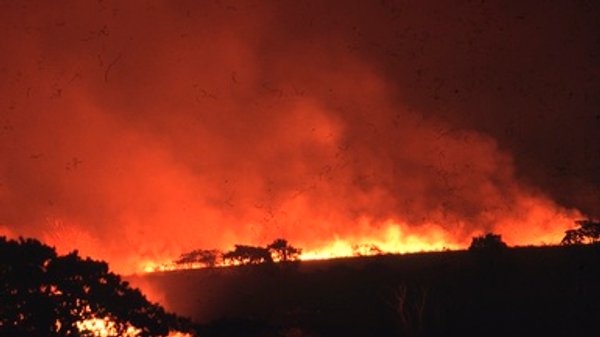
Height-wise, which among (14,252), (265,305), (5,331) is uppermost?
(265,305)

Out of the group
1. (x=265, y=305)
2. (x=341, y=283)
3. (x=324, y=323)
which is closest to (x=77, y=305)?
(x=324, y=323)

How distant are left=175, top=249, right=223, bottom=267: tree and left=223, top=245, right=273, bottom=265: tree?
21.4 m

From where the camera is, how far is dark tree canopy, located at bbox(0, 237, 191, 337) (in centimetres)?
1631

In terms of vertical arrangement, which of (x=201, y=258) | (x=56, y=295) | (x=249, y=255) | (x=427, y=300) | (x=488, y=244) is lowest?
(x=56, y=295)

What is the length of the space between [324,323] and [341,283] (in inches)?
709

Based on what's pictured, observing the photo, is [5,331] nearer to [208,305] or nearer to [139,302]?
[139,302]

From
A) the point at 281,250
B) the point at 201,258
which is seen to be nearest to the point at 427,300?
the point at 281,250

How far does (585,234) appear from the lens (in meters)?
68.5

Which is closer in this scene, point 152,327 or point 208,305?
point 152,327

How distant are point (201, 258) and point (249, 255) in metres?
40.1

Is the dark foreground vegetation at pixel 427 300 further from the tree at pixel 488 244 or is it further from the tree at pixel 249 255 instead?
the tree at pixel 249 255

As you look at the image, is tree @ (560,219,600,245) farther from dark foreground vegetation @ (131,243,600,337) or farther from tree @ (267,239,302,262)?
tree @ (267,239,302,262)

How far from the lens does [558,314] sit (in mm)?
47094

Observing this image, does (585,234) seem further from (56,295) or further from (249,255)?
(56,295)
